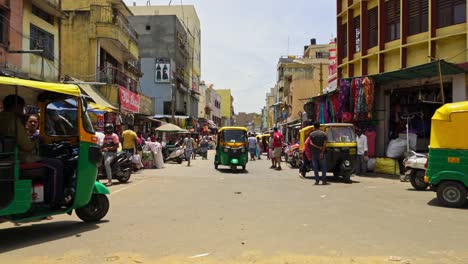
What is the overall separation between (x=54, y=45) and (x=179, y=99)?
38629 mm

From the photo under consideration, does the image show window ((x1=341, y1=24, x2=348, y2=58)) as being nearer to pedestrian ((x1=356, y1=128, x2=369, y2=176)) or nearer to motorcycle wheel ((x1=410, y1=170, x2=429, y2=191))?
pedestrian ((x1=356, y1=128, x2=369, y2=176))

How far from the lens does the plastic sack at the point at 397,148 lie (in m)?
18.7

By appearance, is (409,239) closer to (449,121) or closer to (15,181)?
(449,121)

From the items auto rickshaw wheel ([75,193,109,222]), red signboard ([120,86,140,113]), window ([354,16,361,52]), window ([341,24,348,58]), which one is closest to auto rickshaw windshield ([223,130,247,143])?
window ([354,16,361,52])

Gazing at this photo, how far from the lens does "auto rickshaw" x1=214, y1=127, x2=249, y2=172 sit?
70.2 feet

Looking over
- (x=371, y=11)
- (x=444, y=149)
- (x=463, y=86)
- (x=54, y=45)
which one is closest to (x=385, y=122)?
(x=463, y=86)

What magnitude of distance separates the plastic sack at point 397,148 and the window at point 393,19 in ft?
16.9

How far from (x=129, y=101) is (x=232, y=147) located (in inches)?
530

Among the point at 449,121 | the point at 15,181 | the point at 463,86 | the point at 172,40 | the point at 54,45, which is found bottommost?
the point at 15,181

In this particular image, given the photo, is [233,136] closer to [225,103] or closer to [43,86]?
[43,86]

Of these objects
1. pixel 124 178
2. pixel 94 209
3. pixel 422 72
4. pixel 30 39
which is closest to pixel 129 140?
pixel 124 178

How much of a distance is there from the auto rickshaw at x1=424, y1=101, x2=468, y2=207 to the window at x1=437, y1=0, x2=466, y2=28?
8.95 metres

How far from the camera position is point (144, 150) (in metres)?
23.4

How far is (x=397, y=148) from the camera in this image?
18.8 meters
